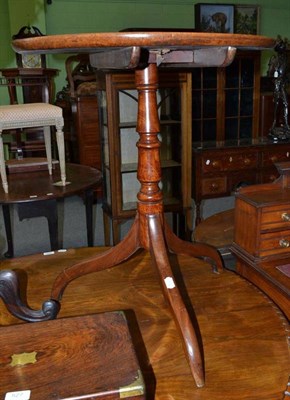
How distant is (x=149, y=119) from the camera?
1.09 m

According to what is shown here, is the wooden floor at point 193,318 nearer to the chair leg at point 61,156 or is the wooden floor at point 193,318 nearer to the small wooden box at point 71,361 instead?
the small wooden box at point 71,361

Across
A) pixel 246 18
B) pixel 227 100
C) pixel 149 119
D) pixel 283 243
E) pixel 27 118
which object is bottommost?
pixel 283 243

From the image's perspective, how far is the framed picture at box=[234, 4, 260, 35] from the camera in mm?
5980

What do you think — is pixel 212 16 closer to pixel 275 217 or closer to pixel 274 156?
pixel 274 156

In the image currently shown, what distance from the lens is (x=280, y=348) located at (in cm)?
98

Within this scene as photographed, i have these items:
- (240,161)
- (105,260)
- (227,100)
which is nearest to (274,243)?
(105,260)

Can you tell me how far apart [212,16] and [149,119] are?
207 inches

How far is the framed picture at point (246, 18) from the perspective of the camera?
5.98m

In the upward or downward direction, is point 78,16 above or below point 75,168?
above

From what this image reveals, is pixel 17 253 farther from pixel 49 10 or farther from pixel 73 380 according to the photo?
pixel 49 10

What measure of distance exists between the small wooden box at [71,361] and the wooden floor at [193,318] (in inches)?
6.2

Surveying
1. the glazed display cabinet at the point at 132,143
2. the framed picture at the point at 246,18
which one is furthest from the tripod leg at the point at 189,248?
the framed picture at the point at 246,18

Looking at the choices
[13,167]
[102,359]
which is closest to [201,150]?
[13,167]

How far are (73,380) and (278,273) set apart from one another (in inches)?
37.0
